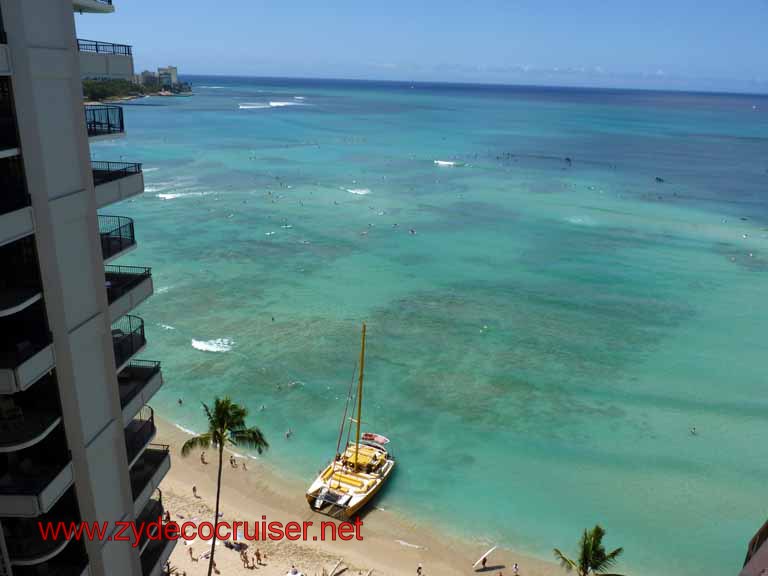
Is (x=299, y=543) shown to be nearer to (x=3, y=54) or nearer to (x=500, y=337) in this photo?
(x=3, y=54)

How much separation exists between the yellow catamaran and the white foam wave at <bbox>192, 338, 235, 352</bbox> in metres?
16.3

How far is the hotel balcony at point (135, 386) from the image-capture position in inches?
626

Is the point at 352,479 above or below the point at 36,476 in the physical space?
below

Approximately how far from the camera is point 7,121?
1155 centimetres

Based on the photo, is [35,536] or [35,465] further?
[35,536]

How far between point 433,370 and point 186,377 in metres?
17.6

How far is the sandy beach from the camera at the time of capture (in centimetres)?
2908

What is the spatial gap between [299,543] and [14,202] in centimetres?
2347

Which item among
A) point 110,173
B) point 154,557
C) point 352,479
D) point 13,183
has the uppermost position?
point 13,183

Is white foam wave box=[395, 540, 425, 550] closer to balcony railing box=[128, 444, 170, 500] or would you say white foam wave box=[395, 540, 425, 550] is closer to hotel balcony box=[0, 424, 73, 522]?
balcony railing box=[128, 444, 170, 500]

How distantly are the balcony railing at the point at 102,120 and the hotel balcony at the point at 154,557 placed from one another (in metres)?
11.4

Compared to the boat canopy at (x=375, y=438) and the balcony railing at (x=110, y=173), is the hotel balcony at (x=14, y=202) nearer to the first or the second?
the balcony railing at (x=110, y=173)

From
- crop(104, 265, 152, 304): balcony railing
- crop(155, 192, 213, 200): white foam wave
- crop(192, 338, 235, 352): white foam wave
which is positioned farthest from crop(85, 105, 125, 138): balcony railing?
crop(155, 192, 213, 200): white foam wave

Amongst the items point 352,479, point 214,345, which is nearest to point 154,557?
point 352,479
